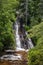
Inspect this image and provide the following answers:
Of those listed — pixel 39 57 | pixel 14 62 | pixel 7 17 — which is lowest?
pixel 14 62

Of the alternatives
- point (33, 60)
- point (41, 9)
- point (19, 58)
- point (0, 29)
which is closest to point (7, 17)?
point (0, 29)

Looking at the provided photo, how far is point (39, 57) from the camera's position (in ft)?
56.9

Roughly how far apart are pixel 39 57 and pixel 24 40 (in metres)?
15.7

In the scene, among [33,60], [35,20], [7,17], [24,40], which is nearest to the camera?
[33,60]

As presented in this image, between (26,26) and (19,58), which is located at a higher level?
(26,26)

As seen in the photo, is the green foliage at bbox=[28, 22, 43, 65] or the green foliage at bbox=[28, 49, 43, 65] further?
the green foliage at bbox=[28, 49, 43, 65]

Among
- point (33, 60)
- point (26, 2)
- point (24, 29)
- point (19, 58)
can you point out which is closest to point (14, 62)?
point (19, 58)

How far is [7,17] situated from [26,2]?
36.4 ft

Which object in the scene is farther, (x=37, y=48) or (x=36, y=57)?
(x=36, y=57)

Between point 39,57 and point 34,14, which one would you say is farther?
point 34,14

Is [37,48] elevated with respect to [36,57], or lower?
elevated

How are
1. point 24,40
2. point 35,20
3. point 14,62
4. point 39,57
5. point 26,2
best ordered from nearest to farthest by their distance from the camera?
point 39,57 < point 14,62 < point 24,40 < point 35,20 < point 26,2

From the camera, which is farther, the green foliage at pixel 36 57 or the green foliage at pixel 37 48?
the green foliage at pixel 36 57

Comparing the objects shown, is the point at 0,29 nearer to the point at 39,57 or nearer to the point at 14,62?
the point at 14,62
